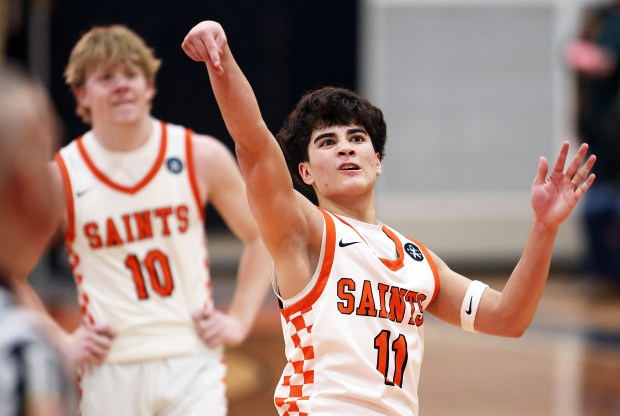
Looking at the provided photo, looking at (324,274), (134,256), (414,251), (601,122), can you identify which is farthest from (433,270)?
(601,122)

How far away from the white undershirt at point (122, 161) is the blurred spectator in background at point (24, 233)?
2781 mm

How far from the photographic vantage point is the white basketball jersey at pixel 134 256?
4785 mm

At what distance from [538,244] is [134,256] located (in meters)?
1.86

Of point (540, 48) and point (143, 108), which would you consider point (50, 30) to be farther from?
point (143, 108)

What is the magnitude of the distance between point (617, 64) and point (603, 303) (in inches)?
114

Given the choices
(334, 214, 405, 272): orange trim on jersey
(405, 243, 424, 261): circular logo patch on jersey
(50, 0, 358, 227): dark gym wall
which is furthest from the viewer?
(50, 0, 358, 227): dark gym wall

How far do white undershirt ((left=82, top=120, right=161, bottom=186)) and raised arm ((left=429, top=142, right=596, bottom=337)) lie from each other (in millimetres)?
1744

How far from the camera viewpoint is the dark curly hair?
12.3ft

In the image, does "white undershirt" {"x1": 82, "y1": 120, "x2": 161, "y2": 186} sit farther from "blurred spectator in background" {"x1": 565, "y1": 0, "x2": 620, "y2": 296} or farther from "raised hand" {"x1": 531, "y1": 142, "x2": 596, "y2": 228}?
"blurred spectator in background" {"x1": 565, "y1": 0, "x2": 620, "y2": 296}

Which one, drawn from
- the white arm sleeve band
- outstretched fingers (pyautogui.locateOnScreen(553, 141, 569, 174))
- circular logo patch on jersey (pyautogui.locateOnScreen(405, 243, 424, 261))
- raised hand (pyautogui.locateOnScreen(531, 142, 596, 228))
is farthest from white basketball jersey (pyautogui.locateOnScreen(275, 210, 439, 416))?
outstretched fingers (pyautogui.locateOnScreen(553, 141, 569, 174))

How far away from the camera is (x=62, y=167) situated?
4.84 metres

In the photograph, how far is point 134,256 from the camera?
4801 mm

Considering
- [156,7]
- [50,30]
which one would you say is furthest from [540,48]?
[50,30]

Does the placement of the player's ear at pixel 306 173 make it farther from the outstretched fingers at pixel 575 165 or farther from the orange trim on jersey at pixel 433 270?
the outstretched fingers at pixel 575 165
